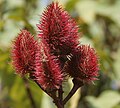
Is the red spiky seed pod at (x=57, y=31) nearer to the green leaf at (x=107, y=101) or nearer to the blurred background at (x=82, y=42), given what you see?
the blurred background at (x=82, y=42)

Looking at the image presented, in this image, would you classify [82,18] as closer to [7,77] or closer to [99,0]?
[99,0]

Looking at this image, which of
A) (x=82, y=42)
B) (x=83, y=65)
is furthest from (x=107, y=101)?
(x=83, y=65)

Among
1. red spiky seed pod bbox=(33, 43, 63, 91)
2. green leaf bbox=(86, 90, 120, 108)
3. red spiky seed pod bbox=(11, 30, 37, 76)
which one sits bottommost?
green leaf bbox=(86, 90, 120, 108)

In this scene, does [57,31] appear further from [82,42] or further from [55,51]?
Answer: [82,42]

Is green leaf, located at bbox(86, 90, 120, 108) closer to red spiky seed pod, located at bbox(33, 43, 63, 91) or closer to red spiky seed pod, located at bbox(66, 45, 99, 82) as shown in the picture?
red spiky seed pod, located at bbox(66, 45, 99, 82)

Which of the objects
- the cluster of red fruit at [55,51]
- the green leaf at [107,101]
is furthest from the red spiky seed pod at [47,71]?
the green leaf at [107,101]

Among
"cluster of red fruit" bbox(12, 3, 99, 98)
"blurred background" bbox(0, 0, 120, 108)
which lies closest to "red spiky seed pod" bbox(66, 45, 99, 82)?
"cluster of red fruit" bbox(12, 3, 99, 98)
